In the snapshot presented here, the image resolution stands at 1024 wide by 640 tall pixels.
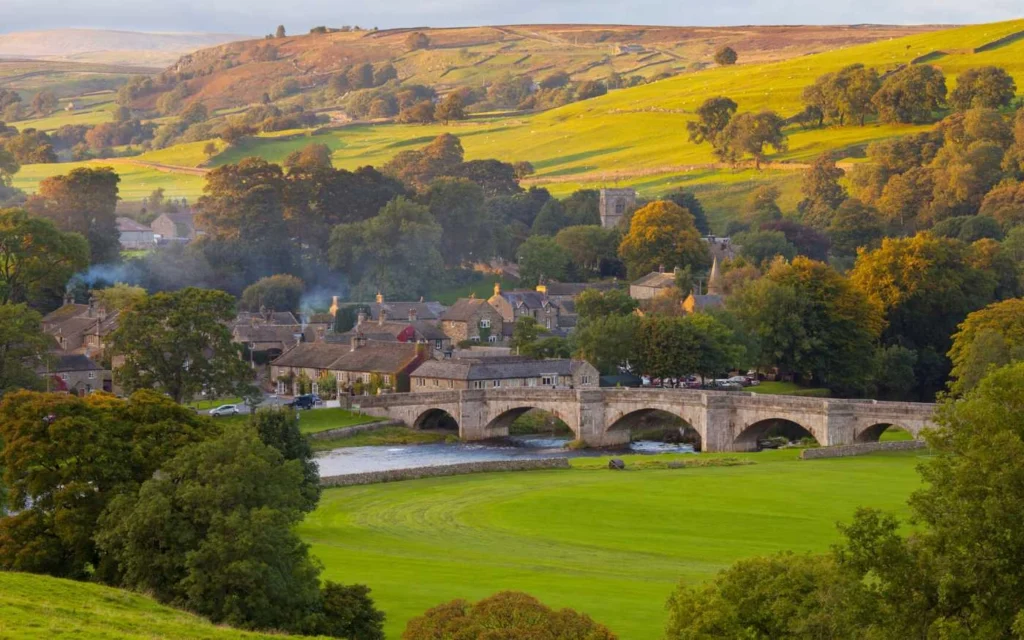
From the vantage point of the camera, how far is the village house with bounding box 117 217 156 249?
15112 cm

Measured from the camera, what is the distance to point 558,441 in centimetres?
8762

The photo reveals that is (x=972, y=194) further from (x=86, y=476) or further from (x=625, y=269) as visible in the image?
(x=86, y=476)

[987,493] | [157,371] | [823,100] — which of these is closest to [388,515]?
[157,371]

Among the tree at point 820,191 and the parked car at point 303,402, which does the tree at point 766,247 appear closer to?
the tree at point 820,191

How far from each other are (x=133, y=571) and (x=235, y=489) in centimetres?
295

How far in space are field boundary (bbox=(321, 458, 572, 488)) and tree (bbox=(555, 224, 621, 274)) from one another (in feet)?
210

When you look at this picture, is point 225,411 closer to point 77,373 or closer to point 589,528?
point 77,373

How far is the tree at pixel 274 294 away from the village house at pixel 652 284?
2406cm

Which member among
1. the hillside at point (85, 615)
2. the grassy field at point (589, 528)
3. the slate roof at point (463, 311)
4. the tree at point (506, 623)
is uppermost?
the slate roof at point (463, 311)

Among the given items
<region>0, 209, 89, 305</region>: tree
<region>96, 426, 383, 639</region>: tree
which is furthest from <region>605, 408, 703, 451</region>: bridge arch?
<region>96, 426, 383, 639</region>: tree

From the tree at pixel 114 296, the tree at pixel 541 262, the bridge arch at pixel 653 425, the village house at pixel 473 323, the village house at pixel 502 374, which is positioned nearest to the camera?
the bridge arch at pixel 653 425

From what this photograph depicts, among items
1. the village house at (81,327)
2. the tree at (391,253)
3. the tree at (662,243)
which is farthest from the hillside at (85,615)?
the tree at (662,243)

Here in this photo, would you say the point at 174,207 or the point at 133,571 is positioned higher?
the point at 174,207

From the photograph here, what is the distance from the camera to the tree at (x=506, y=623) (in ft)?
110
